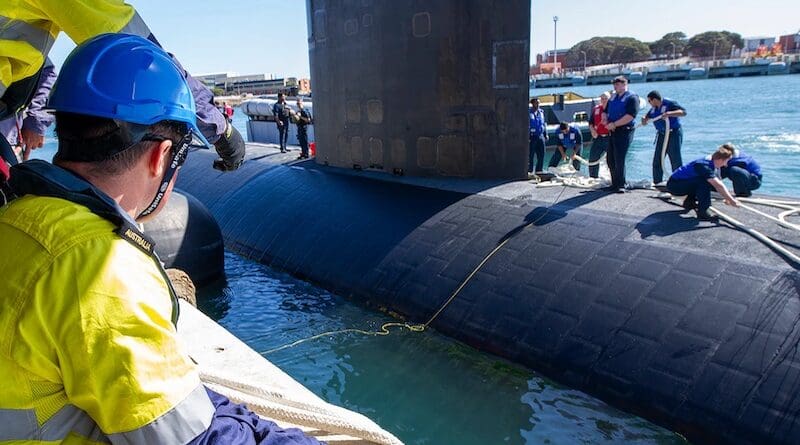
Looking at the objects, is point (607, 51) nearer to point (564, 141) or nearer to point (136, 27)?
point (564, 141)

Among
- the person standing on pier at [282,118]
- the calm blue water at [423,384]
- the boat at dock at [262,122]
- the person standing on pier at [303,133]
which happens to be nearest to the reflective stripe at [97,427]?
the calm blue water at [423,384]

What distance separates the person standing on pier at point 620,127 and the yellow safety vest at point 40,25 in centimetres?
639

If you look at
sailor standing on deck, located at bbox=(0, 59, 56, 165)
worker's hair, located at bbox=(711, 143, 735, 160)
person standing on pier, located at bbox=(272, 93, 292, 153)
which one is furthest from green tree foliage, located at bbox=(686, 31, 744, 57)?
sailor standing on deck, located at bbox=(0, 59, 56, 165)

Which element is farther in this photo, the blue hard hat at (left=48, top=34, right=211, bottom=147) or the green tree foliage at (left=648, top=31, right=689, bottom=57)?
the green tree foliage at (left=648, top=31, right=689, bottom=57)

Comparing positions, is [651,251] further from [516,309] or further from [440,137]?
[440,137]

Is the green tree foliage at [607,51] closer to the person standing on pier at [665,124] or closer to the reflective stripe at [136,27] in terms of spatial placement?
the person standing on pier at [665,124]

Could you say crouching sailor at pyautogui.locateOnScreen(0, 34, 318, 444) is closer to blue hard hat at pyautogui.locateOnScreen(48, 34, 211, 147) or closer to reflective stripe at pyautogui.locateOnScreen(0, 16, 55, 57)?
blue hard hat at pyautogui.locateOnScreen(48, 34, 211, 147)

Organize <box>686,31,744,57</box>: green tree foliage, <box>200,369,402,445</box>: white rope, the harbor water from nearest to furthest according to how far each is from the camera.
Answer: <box>200,369,402,445</box>: white rope
the harbor water
<box>686,31,744,57</box>: green tree foliage

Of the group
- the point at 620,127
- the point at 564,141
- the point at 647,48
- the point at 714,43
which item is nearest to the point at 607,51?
the point at 647,48

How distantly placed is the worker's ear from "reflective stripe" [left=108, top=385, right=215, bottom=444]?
59cm

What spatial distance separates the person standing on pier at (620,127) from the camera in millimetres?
7825

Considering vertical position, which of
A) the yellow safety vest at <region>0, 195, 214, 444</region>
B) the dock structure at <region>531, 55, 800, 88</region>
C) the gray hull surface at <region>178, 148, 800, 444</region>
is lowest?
the gray hull surface at <region>178, 148, 800, 444</region>

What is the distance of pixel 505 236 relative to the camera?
22.2ft

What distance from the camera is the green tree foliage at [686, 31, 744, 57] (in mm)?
118562
